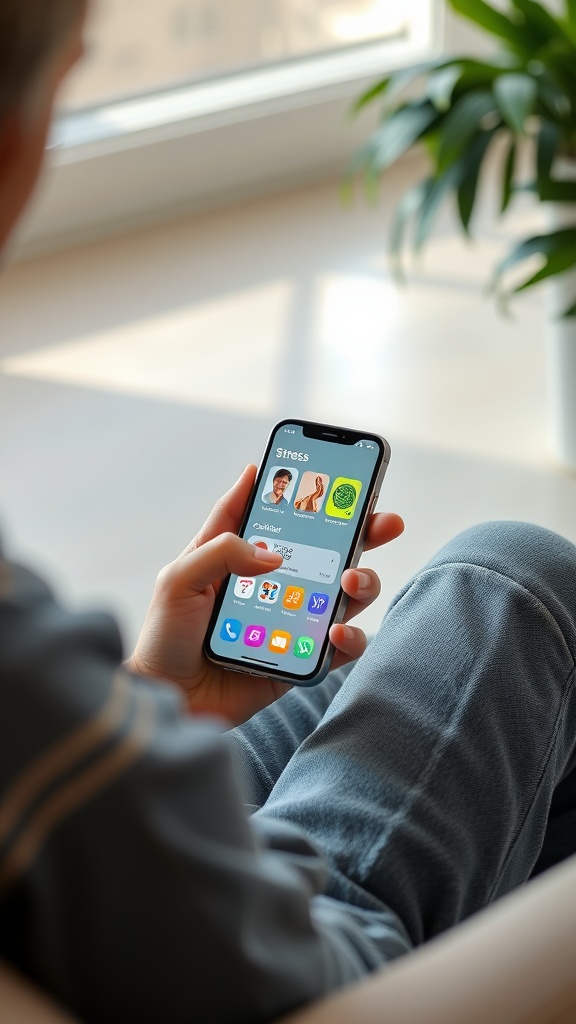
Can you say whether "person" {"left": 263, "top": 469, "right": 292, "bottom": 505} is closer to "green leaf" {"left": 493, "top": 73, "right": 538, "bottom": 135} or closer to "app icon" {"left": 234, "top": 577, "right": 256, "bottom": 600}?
"app icon" {"left": 234, "top": 577, "right": 256, "bottom": 600}

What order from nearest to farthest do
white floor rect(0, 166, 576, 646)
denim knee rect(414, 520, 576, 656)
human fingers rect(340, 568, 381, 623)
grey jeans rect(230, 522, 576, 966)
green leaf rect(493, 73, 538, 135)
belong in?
grey jeans rect(230, 522, 576, 966), denim knee rect(414, 520, 576, 656), human fingers rect(340, 568, 381, 623), green leaf rect(493, 73, 538, 135), white floor rect(0, 166, 576, 646)

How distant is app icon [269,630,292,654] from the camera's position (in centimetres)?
91

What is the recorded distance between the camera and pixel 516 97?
1.51 m

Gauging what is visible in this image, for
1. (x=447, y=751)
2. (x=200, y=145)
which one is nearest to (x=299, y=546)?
(x=447, y=751)

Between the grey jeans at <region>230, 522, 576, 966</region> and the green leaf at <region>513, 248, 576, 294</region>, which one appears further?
the green leaf at <region>513, 248, 576, 294</region>

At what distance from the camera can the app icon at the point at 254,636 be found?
2.99 ft

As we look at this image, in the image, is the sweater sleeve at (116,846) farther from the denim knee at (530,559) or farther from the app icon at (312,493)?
the app icon at (312,493)

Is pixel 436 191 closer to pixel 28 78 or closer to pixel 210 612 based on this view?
pixel 210 612

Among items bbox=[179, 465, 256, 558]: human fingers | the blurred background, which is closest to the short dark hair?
bbox=[179, 465, 256, 558]: human fingers

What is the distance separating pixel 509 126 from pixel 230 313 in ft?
2.70

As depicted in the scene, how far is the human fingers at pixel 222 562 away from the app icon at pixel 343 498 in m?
0.14

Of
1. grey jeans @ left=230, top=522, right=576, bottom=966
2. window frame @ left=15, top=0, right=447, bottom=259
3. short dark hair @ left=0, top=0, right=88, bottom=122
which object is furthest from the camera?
window frame @ left=15, top=0, right=447, bottom=259

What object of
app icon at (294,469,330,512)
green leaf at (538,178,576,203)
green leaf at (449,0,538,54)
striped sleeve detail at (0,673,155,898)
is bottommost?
striped sleeve detail at (0,673,155,898)

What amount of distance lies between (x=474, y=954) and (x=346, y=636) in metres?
0.45
